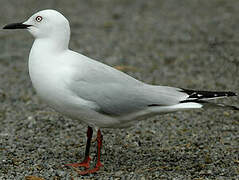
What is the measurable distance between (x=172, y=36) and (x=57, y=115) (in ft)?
14.5

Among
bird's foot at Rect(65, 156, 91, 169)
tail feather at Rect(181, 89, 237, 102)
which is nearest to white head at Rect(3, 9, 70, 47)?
bird's foot at Rect(65, 156, 91, 169)

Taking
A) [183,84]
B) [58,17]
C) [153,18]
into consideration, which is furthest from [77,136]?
[153,18]

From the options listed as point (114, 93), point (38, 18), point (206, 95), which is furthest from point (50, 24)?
point (206, 95)

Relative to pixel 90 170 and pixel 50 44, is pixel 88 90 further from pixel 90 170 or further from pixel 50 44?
pixel 90 170

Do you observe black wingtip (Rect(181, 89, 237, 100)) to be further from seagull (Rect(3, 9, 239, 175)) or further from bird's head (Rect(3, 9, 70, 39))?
bird's head (Rect(3, 9, 70, 39))

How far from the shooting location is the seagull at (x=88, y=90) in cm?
443

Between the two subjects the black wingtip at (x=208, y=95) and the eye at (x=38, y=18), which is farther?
the eye at (x=38, y=18)

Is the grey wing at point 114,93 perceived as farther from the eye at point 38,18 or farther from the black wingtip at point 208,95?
the eye at point 38,18

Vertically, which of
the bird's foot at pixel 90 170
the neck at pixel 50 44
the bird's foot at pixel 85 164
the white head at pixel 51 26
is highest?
the white head at pixel 51 26

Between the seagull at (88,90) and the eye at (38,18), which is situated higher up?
the eye at (38,18)

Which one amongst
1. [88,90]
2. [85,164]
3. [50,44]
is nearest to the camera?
[88,90]

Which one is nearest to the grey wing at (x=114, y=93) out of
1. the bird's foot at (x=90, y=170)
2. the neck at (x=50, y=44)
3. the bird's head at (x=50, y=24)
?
the neck at (x=50, y=44)

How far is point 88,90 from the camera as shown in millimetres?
4484

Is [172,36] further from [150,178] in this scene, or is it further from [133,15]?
[150,178]
